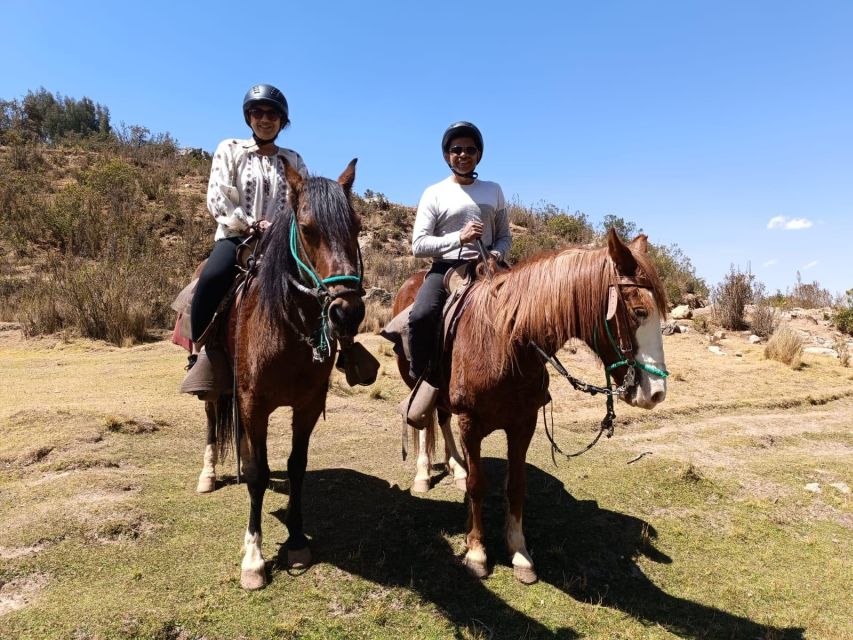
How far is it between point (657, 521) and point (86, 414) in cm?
577

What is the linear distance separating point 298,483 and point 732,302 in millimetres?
13182

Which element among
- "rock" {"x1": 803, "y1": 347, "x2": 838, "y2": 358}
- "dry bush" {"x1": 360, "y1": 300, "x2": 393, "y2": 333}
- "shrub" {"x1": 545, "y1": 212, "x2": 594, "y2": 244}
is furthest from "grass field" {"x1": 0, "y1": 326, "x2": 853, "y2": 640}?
"shrub" {"x1": 545, "y1": 212, "x2": 594, "y2": 244}

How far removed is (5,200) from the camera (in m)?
17.1

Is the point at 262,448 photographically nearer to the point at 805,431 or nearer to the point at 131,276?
the point at 805,431

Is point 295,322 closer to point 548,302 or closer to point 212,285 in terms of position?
point 212,285

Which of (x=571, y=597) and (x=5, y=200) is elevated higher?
(x=5, y=200)

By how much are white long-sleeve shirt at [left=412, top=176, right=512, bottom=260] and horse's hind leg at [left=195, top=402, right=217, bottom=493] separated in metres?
2.45

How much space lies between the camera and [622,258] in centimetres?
252

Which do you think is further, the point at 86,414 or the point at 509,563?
the point at 86,414

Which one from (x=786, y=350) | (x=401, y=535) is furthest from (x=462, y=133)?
(x=786, y=350)

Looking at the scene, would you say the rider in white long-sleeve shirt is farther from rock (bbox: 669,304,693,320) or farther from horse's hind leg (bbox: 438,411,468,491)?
rock (bbox: 669,304,693,320)

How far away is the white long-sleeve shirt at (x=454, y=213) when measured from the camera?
382 cm

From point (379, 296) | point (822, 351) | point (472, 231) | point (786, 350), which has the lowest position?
point (822, 351)

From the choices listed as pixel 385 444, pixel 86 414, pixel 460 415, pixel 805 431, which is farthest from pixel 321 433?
pixel 805 431
